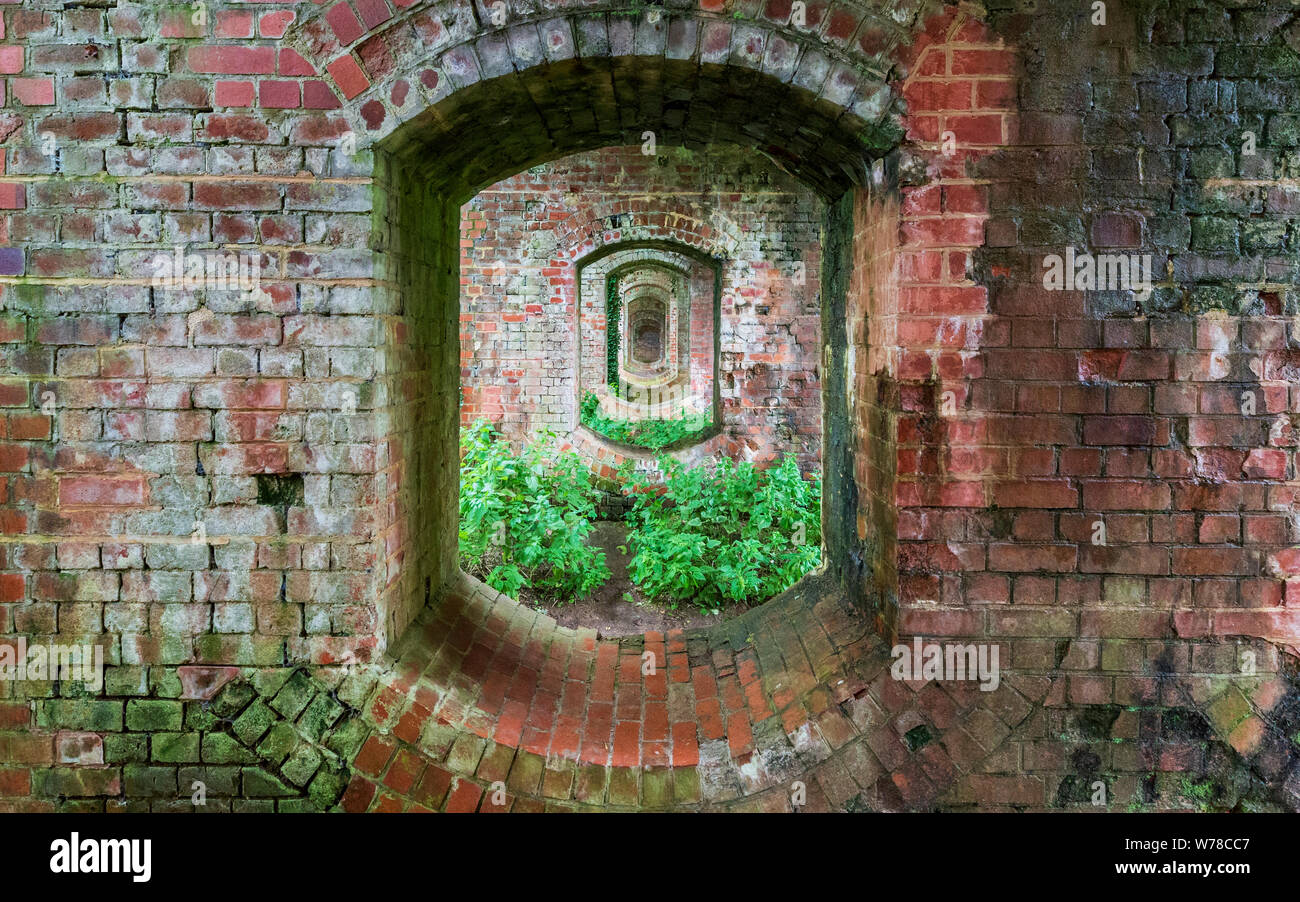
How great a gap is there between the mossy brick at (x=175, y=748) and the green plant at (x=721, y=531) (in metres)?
3.59

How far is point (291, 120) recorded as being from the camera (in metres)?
2.27

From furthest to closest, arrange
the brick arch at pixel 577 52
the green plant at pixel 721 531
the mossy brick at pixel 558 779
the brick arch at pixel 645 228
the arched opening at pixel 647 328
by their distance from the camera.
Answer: the arched opening at pixel 647 328 < the brick arch at pixel 645 228 < the green plant at pixel 721 531 < the mossy brick at pixel 558 779 < the brick arch at pixel 577 52

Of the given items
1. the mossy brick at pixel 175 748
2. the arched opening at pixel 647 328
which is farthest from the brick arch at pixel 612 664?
the arched opening at pixel 647 328

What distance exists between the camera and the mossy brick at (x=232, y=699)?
235 centimetres

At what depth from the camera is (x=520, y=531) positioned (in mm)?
5914

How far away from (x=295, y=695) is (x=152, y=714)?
40 centimetres

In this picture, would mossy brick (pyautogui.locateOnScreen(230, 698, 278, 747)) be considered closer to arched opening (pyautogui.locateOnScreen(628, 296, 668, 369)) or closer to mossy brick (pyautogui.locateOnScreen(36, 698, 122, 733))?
mossy brick (pyautogui.locateOnScreen(36, 698, 122, 733))

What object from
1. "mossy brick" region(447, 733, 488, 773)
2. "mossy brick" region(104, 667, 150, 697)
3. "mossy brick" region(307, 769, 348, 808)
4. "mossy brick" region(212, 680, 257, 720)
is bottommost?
"mossy brick" region(307, 769, 348, 808)

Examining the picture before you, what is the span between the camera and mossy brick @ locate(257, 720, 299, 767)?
2.35m

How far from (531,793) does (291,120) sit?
2020 millimetres

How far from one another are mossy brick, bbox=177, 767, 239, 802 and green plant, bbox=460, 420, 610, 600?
306 centimetres

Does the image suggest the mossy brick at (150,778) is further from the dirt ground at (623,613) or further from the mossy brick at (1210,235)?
the mossy brick at (1210,235)

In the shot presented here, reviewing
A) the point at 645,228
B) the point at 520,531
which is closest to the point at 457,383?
the point at 520,531

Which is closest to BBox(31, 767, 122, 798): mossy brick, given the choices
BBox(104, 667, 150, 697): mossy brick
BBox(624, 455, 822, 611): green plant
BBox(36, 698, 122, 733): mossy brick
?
BBox(36, 698, 122, 733): mossy brick
